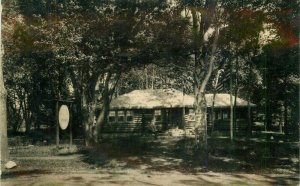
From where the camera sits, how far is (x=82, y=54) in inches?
887

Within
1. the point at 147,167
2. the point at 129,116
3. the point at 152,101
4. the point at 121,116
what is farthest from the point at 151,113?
the point at 147,167

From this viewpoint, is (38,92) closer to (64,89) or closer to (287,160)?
(64,89)

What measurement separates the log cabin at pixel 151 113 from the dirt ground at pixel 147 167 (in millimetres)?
13427

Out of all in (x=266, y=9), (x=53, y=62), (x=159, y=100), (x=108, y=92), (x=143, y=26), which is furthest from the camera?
(x=159, y=100)

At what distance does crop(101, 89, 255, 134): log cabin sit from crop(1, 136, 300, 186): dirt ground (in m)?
13.4

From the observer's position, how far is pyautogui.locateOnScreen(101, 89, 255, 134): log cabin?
40.8 meters

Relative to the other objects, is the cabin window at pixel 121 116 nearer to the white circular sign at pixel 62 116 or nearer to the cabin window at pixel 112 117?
the cabin window at pixel 112 117

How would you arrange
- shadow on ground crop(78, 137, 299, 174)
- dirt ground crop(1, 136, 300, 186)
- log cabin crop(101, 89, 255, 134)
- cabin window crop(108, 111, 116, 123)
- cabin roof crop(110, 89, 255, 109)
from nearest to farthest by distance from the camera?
dirt ground crop(1, 136, 300, 186), shadow on ground crop(78, 137, 299, 174), cabin roof crop(110, 89, 255, 109), log cabin crop(101, 89, 255, 134), cabin window crop(108, 111, 116, 123)

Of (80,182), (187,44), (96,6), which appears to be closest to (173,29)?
(187,44)

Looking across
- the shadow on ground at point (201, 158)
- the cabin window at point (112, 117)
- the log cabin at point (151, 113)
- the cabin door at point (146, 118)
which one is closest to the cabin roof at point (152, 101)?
the log cabin at point (151, 113)

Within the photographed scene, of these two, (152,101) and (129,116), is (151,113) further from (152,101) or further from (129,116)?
(129,116)

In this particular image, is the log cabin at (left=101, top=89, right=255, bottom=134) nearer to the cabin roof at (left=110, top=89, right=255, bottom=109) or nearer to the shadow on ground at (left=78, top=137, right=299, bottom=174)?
the cabin roof at (left=110, top=89, right=255, bottom=109)

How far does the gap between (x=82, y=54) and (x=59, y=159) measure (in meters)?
6.33

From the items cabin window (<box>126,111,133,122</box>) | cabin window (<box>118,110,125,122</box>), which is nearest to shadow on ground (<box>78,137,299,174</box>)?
cabin window (<box>126,111,133,122</box>)
